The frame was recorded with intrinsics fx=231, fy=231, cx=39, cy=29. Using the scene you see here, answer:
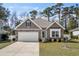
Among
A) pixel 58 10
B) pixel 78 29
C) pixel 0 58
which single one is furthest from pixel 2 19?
pixel 0 58

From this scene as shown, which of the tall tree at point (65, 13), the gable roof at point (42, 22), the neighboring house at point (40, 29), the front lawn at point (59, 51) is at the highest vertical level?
the tall tree at point (65, 13)

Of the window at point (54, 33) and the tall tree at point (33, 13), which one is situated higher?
the tall tree at point (33, 13)

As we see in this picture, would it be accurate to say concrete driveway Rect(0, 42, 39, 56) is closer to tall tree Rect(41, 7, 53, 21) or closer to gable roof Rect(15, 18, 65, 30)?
gable roof Rect(15, 18, 65, 30)

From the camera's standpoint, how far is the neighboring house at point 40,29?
88.4 feet

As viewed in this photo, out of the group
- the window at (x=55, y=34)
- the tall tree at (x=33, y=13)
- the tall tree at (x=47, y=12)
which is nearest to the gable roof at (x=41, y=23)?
the tall tree at (x=33, y=13)

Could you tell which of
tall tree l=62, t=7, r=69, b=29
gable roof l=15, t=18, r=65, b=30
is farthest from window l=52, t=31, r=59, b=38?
tall tree l=62, t=7, r=69, b=29

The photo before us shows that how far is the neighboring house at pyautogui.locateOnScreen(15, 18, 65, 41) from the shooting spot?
2695 cm

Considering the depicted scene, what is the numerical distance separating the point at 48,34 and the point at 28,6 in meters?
4.13

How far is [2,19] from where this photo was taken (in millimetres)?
28609

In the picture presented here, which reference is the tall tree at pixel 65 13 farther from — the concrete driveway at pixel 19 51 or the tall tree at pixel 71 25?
the concrete driveway at pixel 19 51

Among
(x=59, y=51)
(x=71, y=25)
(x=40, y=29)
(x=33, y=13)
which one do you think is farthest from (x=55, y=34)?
(x=59, y=51)

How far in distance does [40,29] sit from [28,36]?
7.39 feet

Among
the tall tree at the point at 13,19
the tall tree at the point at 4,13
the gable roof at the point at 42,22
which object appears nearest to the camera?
the tall tree at the point at 13,19

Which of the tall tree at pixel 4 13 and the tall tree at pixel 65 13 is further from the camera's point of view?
the tall tree at pixel 65 13
